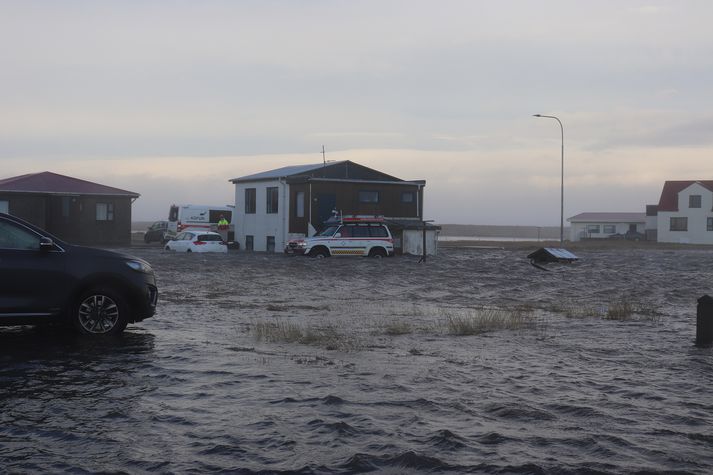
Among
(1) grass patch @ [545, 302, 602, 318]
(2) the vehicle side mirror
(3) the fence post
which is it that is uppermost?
(2) the vehicle side mirror

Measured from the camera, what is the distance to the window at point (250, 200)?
4959 centimetres

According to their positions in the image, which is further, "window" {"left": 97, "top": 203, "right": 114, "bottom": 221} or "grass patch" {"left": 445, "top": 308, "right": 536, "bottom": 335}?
"window" {"left": 97, "top": 203, "right": 114, "bottom": 221}

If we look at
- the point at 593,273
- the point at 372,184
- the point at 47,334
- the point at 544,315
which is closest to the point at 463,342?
the point at 544,315

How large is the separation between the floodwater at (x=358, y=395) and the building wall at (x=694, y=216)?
233 feet

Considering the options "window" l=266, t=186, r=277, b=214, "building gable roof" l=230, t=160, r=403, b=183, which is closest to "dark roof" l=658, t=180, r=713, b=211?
"building gable roof" l=230, t=160, r=403, b=183

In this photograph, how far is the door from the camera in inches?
1763

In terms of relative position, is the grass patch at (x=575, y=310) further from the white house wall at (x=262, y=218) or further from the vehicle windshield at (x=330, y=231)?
the white house wall at (x=262, y=218)

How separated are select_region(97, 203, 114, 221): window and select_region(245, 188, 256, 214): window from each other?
8.83 m

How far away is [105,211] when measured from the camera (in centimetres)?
5131

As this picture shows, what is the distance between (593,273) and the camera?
3148 cm

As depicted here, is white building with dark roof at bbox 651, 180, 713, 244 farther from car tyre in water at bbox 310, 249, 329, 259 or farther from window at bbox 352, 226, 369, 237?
car tyre in water at bbox 310, 249, 329, 259

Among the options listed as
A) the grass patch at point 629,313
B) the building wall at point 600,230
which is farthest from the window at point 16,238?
the building wall at point 600,230

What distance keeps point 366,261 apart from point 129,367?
27136 mm

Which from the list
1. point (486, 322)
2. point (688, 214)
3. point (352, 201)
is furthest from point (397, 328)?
point (688, 214)
